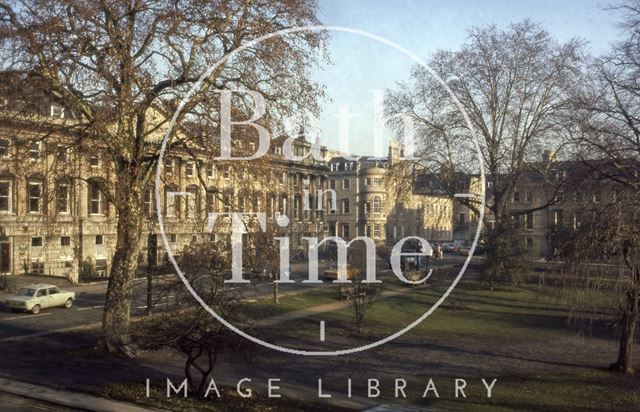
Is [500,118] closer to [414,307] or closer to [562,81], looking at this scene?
[562,81]

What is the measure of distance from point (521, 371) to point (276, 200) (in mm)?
Result: 8232

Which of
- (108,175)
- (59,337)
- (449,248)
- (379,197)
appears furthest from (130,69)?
(449,248)

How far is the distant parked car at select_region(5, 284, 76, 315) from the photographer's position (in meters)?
26.1

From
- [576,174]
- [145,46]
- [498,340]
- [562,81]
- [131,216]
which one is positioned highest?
[562,81]

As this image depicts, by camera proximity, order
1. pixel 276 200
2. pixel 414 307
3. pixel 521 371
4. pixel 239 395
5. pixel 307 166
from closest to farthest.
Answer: pixel 239 395
pixel 521 371
pixel 276 200
pixel 307 166
pixel 414 307

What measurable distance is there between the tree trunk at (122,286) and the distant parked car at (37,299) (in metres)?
10.0

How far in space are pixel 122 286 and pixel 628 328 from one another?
13418 millimetres

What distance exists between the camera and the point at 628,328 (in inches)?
619

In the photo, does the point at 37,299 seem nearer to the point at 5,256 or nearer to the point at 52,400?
the point at 5,256

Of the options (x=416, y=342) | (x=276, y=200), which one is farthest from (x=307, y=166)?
(x=416, y=342)

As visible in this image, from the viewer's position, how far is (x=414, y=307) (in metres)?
30.5

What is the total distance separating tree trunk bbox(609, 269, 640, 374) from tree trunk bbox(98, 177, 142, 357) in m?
12.8

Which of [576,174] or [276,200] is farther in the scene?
[576,174]

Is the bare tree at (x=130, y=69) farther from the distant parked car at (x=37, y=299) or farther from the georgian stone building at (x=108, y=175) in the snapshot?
the distant parked car at (x=37, y=299)
